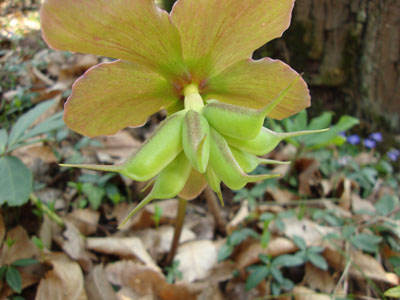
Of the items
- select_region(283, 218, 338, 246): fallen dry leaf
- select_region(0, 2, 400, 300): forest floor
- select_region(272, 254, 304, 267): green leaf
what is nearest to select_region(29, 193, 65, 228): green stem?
select_region(0, 2, 400, 300): forest floor

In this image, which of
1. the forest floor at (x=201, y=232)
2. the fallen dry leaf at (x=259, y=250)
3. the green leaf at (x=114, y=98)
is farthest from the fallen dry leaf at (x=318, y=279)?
the green leaf at (x=114, y=98)

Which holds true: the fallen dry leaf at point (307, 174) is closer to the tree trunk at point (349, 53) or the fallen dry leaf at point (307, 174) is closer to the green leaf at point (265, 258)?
the tree trunk at point (349, 53)

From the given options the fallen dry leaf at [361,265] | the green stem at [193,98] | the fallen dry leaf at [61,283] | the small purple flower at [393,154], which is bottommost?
the small purple flower at [393,154]

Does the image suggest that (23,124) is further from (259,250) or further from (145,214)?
(259,250)

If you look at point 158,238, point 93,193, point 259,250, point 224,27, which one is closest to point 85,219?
point 93,193

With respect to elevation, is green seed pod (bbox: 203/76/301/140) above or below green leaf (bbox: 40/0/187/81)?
below

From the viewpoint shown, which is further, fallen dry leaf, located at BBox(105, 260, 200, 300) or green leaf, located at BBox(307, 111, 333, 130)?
green leaf, located at BBox(307, 111, 333, 130)

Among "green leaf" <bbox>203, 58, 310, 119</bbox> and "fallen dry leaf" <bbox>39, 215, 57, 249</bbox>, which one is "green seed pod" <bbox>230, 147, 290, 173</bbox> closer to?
"green leaf" <bbox>203, 58, 310, 119</bbox>
